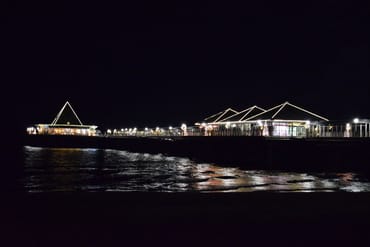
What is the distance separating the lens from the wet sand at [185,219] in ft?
19.9

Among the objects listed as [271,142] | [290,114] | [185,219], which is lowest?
[185,219]

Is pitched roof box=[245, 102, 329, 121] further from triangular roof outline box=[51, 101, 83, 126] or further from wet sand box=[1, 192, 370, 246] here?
triangular roof outline box=[51, 101, 83, 126]

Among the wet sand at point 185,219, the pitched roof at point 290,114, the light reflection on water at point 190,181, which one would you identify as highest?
the pitched roof at point 290,114

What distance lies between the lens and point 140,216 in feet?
25.3

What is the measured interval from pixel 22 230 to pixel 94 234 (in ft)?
3.64

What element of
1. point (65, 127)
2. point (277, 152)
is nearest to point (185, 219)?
point (277, 152)

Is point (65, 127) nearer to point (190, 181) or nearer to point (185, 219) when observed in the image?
point (190, 181)

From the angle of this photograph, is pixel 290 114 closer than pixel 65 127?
Yes

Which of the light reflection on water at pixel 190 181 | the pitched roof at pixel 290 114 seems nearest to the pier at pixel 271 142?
the pitched roof at pixel 290 114

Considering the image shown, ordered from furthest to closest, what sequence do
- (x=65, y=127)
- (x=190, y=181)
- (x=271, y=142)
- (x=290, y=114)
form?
(x=65, y=127)
(x=290, y=114)
(x=271, y=142)
(x=190, y=181)

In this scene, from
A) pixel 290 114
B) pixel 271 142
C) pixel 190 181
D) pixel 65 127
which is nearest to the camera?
pixel 190 181

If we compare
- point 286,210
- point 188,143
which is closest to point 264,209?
point 286,210

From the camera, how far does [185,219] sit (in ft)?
24.5

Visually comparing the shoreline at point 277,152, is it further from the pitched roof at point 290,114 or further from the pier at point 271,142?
the pitched roof at point 290,114
